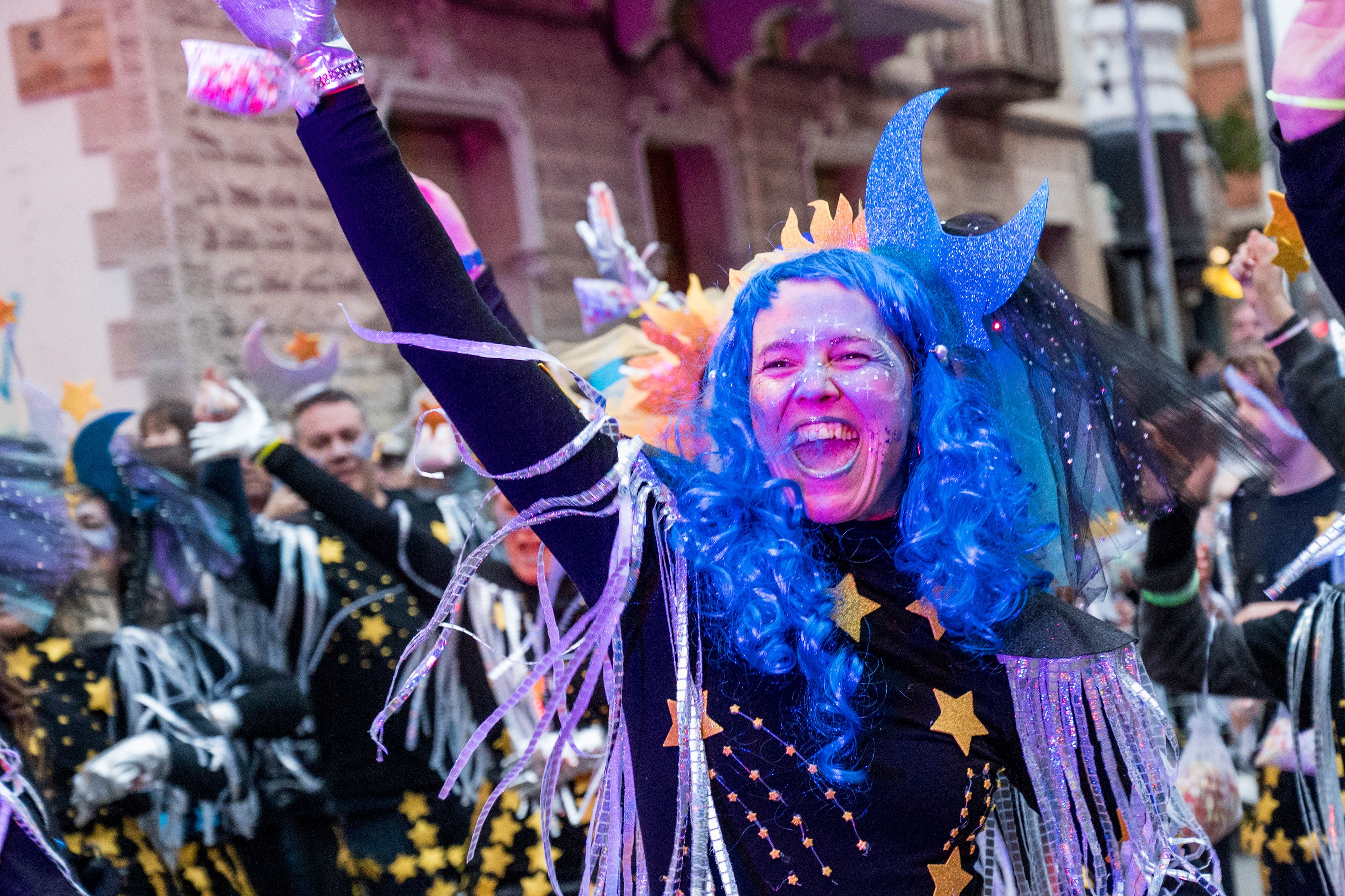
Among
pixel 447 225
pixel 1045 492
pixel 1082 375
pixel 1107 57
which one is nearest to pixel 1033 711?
pixel 1045 492

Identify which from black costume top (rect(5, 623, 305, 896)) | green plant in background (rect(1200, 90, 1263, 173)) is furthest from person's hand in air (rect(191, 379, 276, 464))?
green plant in background (rect(1200, 90, 1263, 173))

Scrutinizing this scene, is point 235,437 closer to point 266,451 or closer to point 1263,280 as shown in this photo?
point 266,451

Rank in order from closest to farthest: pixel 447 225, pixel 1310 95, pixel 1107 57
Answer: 1. pixel 1310 95
2. pixel 447 225
3. pixel 1107 57

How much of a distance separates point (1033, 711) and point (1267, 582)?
2.65 meters

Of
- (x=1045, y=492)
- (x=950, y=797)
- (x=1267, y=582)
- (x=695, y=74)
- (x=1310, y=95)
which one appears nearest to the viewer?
(x=1310, y=95)

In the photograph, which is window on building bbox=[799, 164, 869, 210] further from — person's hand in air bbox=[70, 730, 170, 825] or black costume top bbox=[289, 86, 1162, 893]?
black costume top bbox=[289, 86, 1162, 893]

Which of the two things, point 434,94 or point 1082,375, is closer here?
point 1082,375

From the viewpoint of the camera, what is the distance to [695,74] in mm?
10555

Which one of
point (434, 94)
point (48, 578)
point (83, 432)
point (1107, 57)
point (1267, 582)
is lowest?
point (1267, 582)

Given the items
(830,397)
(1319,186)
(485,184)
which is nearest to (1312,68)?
(1319,186)

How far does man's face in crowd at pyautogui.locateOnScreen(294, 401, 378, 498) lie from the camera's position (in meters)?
5.06

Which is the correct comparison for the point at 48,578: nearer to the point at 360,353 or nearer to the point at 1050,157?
the point at 360,353

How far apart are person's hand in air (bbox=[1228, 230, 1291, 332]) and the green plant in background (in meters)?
17.8

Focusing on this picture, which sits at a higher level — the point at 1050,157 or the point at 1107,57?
the point at 1107,57
